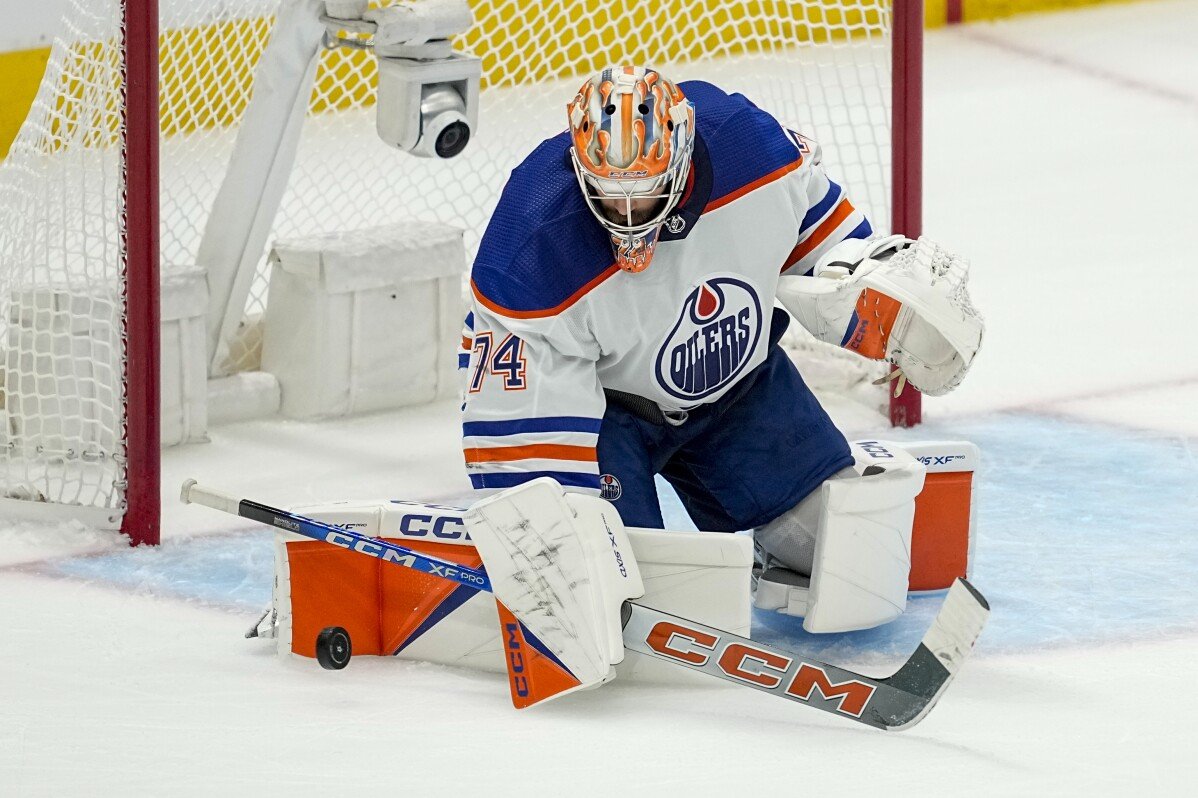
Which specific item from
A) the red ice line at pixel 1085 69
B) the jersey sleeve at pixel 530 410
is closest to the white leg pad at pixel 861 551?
the jersey sleeve at pixel 530 410

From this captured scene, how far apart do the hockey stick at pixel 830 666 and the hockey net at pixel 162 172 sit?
114 cm

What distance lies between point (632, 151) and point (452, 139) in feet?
4.24

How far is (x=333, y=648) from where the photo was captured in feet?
9.69

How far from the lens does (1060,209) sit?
5934 mm

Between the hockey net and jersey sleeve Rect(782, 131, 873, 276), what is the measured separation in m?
1.08

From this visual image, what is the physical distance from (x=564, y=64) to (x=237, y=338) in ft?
6.31

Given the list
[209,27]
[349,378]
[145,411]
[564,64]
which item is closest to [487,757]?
[145,411]

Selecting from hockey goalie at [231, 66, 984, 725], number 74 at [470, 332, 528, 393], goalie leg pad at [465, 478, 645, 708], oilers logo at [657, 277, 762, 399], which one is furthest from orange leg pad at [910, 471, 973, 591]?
number 74 at [470, 332, 528, 393]

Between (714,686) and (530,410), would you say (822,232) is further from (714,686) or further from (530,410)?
(714,686)

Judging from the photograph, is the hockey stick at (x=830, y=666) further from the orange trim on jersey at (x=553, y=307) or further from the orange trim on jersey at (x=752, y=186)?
the orange trim on jersey at (x=752, y=186)

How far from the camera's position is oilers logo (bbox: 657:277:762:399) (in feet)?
9.55

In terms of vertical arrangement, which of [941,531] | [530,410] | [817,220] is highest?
[817,220]

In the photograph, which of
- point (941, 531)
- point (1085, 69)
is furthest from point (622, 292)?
point (1085, 69)

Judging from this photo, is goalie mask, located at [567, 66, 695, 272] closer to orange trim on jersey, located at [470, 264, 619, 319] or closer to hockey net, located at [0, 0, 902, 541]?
orange trim on jersey, located at [470, 264, 619, 319]
